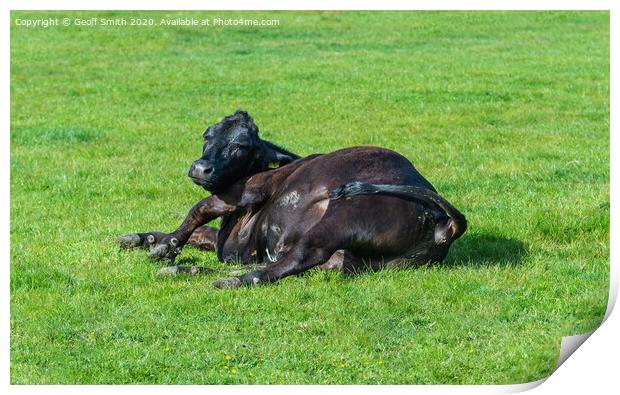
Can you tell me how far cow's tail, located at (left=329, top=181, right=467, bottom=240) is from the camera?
29.6 feet

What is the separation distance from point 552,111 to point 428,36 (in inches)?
380

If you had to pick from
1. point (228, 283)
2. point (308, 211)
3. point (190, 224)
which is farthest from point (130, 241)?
point (308, 211)

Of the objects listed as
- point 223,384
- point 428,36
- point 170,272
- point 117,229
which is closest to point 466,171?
point 117,229

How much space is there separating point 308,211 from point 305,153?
25.2 feet

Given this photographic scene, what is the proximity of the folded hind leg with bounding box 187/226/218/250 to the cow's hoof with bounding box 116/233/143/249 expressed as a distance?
1.76 feet

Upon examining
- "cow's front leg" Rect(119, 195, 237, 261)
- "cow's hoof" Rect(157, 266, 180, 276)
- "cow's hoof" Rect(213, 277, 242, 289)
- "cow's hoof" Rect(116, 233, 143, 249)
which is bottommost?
"cow's hoof" Rect(116, 233, 143, 249)

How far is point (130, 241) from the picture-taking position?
1086 centimetres

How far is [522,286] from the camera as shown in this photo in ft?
30.7

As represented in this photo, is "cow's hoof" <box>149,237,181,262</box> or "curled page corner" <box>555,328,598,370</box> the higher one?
"cow's hoof" <box>149,237,181,262</box>

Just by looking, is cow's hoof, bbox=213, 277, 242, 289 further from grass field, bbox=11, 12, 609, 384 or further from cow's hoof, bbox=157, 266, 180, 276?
cow's hoof, bbox=157, 266, 180, 276

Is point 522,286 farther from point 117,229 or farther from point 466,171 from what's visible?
point 466,171

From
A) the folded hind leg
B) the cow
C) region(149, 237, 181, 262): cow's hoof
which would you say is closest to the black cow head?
the cow

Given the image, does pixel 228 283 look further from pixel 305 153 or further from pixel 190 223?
pixel 305 153

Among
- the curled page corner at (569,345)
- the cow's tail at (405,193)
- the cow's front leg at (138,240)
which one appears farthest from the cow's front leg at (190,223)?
the curled page corner at (569,345)
